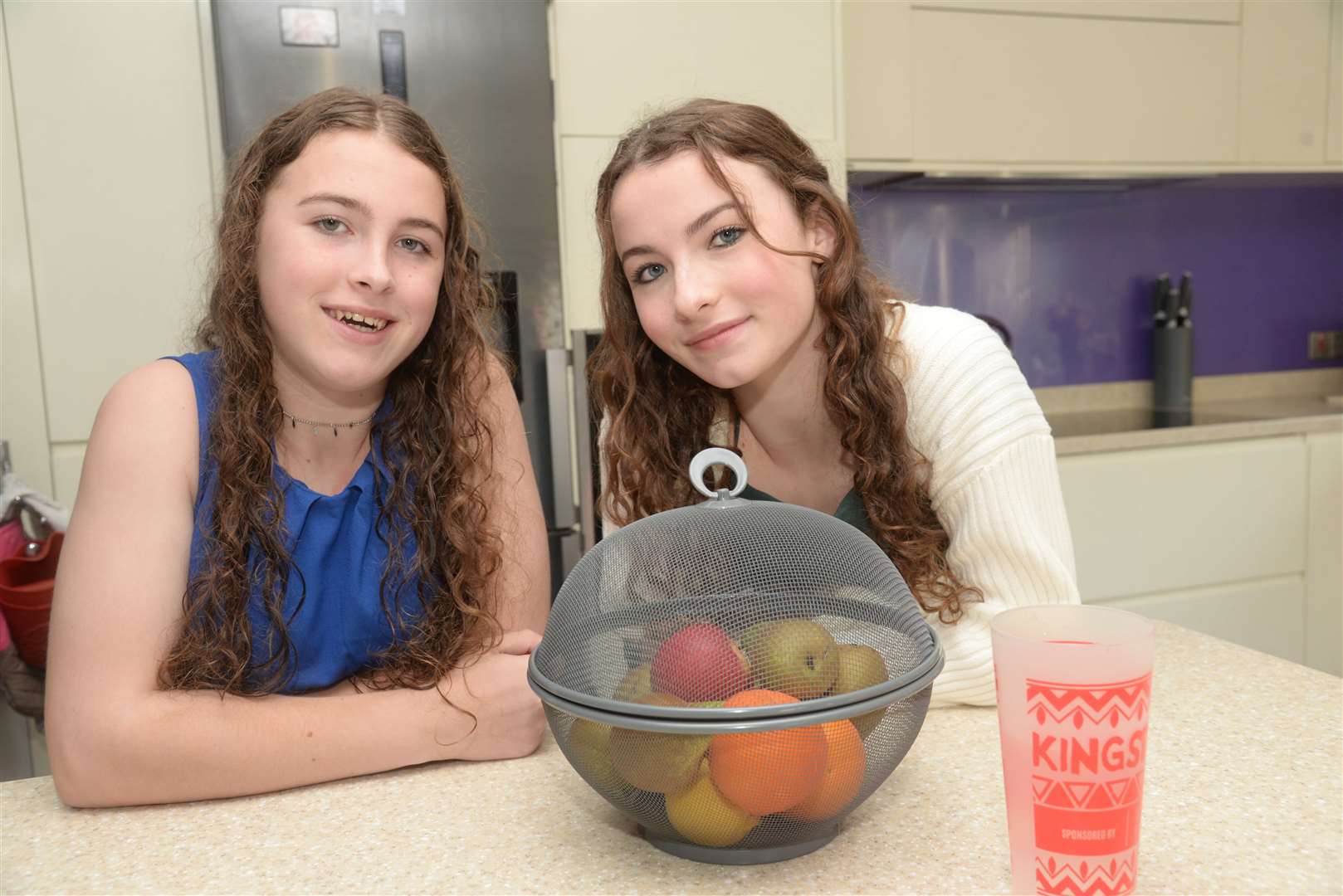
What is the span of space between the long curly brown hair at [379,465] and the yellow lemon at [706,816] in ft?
1.24

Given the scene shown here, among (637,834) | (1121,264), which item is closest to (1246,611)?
(1121,264)

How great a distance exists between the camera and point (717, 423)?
1254 mm

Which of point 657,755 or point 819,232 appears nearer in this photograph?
point 657,755

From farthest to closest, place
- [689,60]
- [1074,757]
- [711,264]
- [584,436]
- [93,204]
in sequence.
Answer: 1. [689,60]
2. [584,436]
3. [93,204]
4. [711,264]
5. [1074,757]

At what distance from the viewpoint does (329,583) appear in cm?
105

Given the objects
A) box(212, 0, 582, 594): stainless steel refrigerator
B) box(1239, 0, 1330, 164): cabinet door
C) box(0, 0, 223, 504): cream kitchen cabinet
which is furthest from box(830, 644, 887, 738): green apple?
box(1239, 0, 1330, 164): cabinet door

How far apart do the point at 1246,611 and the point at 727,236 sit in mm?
2238

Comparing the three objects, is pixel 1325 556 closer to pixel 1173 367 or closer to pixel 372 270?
pixel 1173 367

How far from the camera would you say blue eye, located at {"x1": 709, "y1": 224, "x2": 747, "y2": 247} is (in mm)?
1021

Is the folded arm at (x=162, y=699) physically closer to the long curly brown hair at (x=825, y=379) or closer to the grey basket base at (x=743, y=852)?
the grey basket base at (x=743, y=852)

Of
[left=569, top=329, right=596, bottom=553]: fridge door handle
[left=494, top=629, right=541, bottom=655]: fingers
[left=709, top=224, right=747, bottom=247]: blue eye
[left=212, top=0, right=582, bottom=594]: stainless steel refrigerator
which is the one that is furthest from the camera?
[left=569, top=329, right=596, bottom=553]: fridge door handle

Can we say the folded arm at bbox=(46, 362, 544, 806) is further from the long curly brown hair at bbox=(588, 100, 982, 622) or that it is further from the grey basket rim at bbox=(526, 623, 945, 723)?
the long curly brown hair at bbox=(588, 100, 982, 622)

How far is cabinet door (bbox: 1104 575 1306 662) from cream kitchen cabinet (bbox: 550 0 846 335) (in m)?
1.40

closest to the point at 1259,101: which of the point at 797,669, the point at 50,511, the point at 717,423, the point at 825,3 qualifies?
the point at 825,3
